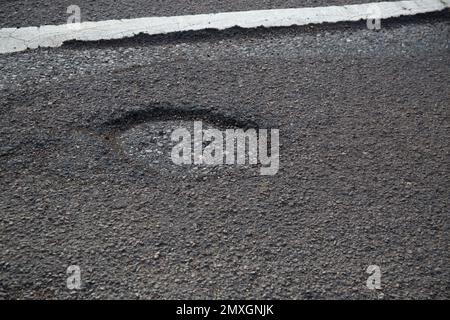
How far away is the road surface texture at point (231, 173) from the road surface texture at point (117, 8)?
1.40ft

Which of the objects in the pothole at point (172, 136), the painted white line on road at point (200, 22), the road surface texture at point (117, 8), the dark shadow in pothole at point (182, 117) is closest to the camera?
the pothole at point (172, 136)

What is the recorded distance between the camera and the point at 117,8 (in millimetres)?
4211

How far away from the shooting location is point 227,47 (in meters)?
3.83

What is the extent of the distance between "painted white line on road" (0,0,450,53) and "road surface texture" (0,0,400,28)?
0.08m

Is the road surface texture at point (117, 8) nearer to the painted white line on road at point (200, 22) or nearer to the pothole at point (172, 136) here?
the painted white line on road at point (200, 22)

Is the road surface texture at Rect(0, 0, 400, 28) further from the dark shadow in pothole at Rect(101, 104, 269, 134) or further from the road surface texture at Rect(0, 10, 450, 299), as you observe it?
the dark shadow in pothole at Rect(101, 104, 269, 134)

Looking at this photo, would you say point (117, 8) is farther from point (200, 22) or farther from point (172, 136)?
point (172, 136)

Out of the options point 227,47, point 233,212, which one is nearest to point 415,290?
point 233,212

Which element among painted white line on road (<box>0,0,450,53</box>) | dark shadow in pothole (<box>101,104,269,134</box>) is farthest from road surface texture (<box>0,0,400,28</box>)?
dark shadow in pothole (<box>101,104,269,134</box>)

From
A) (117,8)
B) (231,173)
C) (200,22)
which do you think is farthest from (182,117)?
(117,8)

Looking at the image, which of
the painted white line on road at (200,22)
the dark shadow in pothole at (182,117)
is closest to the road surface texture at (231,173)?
the dark shadow in pothole at (182,117)

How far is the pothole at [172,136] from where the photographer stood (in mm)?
2814

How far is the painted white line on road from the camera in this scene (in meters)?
3.87
